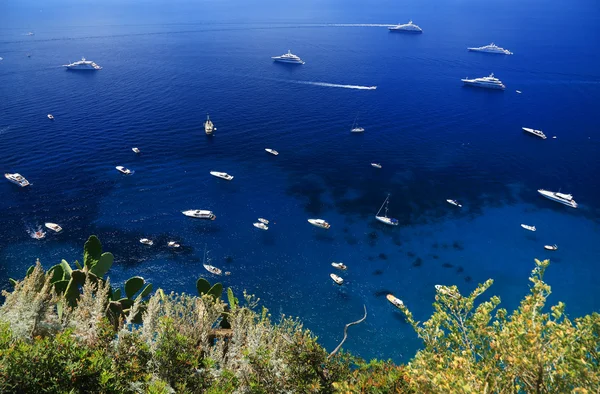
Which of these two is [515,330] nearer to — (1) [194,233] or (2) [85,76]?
(1) [194,233]

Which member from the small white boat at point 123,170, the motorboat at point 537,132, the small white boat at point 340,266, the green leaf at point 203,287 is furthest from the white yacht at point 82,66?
the motorboat at point 537,132

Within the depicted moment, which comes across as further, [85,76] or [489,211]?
[85,76]

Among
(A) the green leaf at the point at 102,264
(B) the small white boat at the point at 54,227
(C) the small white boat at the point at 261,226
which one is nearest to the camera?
(A) the green leaf at the point at 102,264

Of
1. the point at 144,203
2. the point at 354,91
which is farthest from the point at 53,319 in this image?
the point at 354,91

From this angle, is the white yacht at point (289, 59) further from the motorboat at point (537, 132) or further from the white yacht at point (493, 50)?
the white yacht at point (493, 50)

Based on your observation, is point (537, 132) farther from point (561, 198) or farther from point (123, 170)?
point (123, 170)

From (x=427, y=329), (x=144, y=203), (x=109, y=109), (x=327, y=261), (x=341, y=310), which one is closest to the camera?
(x=427, y=329)
